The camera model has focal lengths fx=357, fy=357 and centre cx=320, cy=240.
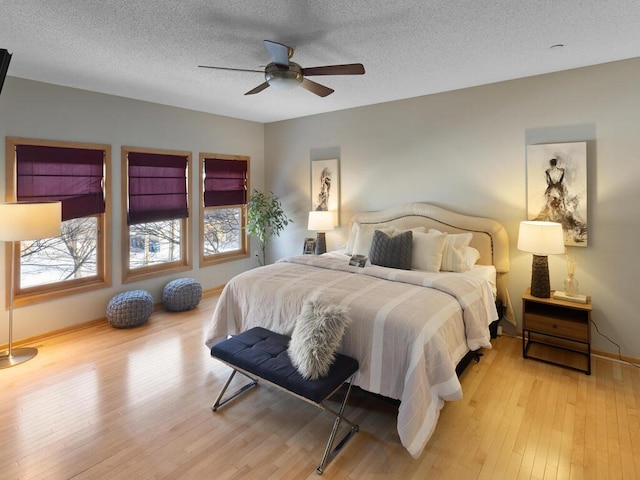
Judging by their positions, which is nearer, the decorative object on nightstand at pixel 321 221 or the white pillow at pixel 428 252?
the white pillow at pixel 428 252

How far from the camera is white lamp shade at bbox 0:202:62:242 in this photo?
310 cm

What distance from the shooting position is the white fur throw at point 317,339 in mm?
2139

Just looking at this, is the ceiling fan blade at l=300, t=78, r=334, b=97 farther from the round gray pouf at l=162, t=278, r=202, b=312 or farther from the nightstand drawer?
the round gray pouf at l=162, t=278, r=202, b=312

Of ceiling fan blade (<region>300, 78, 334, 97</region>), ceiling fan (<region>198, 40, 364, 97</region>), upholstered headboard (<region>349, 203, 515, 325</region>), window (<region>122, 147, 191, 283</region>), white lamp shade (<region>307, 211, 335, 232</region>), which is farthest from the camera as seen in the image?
white lamp shade (<region>307, 211, 335, 232</region>)

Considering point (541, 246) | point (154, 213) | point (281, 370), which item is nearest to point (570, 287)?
point (541, 246)

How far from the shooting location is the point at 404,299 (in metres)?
2.55

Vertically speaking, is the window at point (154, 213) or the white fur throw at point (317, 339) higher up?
the window at point (154, 213)

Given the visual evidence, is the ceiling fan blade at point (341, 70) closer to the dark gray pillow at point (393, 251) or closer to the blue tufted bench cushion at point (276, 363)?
the dark gray pillow at point (393, 251)

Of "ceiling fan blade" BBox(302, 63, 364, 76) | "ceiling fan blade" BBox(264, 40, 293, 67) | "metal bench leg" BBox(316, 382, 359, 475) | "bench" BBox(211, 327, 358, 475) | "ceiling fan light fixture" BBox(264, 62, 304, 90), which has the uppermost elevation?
"ceiling fan blade" BBox(264, 40, 293, 67)

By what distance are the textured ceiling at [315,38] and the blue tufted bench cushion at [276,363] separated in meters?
2.20

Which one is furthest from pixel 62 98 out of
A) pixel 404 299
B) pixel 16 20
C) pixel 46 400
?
pixel 404 299

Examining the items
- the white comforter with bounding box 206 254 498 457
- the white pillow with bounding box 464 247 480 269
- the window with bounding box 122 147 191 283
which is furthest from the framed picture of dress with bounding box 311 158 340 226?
the white pillow with bounding box 464 247 480 269

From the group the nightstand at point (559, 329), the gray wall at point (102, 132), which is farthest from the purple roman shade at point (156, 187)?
the nightstand at point (559, 329)

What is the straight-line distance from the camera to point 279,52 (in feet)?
7.86
